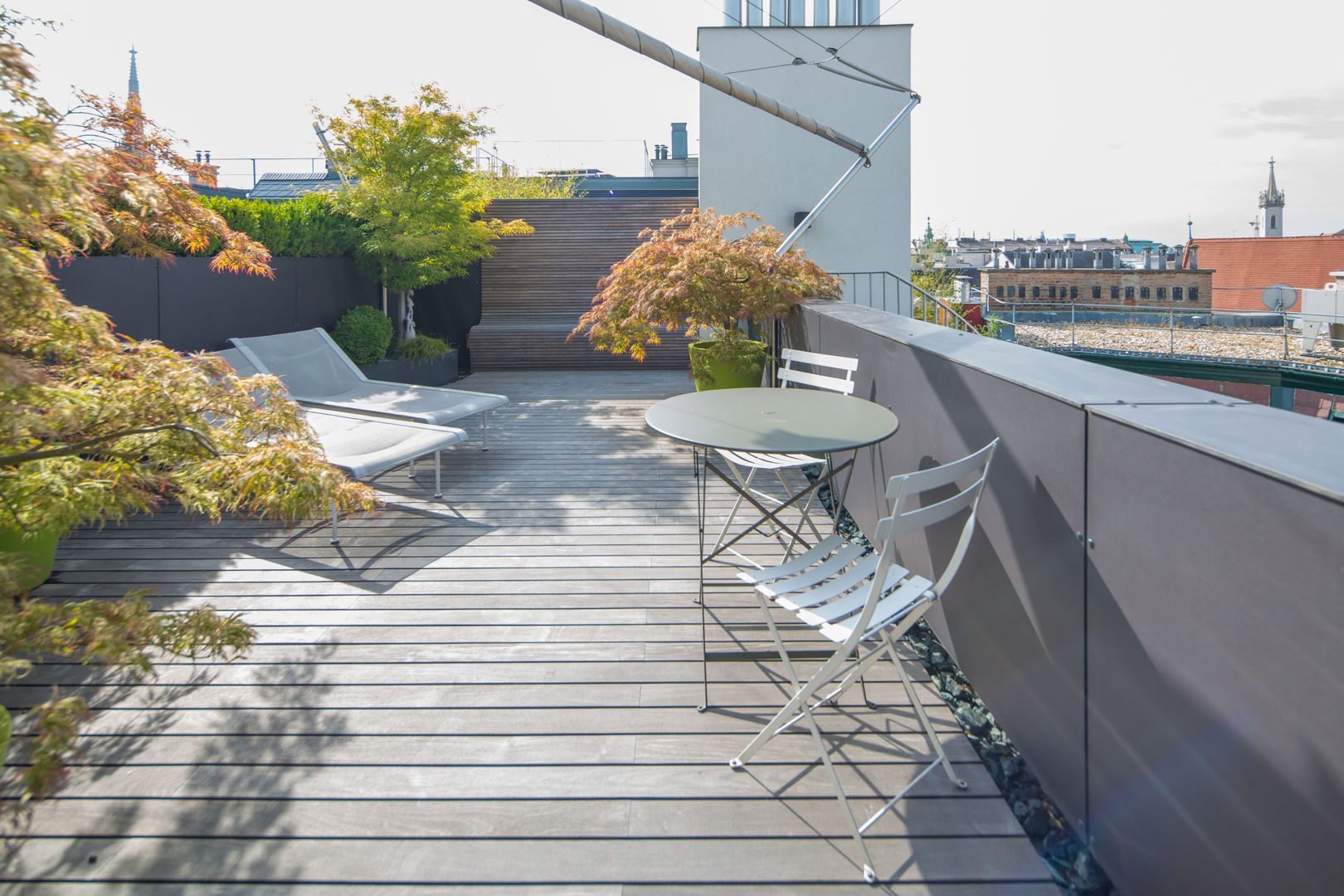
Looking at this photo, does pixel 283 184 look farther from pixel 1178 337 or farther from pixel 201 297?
pixel 1178 337

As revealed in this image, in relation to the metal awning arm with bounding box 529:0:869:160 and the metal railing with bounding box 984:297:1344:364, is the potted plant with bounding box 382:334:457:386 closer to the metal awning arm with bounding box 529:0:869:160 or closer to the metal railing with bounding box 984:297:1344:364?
the metal awning arm with bounding box 529:0:869:160

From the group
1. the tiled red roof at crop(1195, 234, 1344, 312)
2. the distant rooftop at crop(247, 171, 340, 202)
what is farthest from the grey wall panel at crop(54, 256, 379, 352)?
the tiled red roof at crop(1195, 234, 1344, 312)

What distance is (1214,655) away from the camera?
1.44 meters

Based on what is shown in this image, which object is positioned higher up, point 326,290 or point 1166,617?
point 326,290

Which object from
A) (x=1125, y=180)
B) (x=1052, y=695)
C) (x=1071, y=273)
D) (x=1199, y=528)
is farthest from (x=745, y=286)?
(x=1071, y=273)

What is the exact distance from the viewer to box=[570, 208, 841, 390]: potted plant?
232 inches

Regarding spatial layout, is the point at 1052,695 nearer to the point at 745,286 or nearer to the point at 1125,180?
the point at 745,286

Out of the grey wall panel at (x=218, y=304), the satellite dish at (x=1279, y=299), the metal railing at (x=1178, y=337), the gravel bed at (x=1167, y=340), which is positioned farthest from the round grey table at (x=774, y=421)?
the satellite dish at (x=1279, y=299)

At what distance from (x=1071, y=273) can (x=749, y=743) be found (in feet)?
203

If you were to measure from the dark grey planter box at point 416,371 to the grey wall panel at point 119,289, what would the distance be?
266cm

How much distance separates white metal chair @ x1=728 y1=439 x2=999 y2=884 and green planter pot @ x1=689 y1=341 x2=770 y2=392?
379cm

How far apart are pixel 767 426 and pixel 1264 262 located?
212ft

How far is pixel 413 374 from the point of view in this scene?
904 cm

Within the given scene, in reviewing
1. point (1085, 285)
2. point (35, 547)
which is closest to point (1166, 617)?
point (35, 547)
